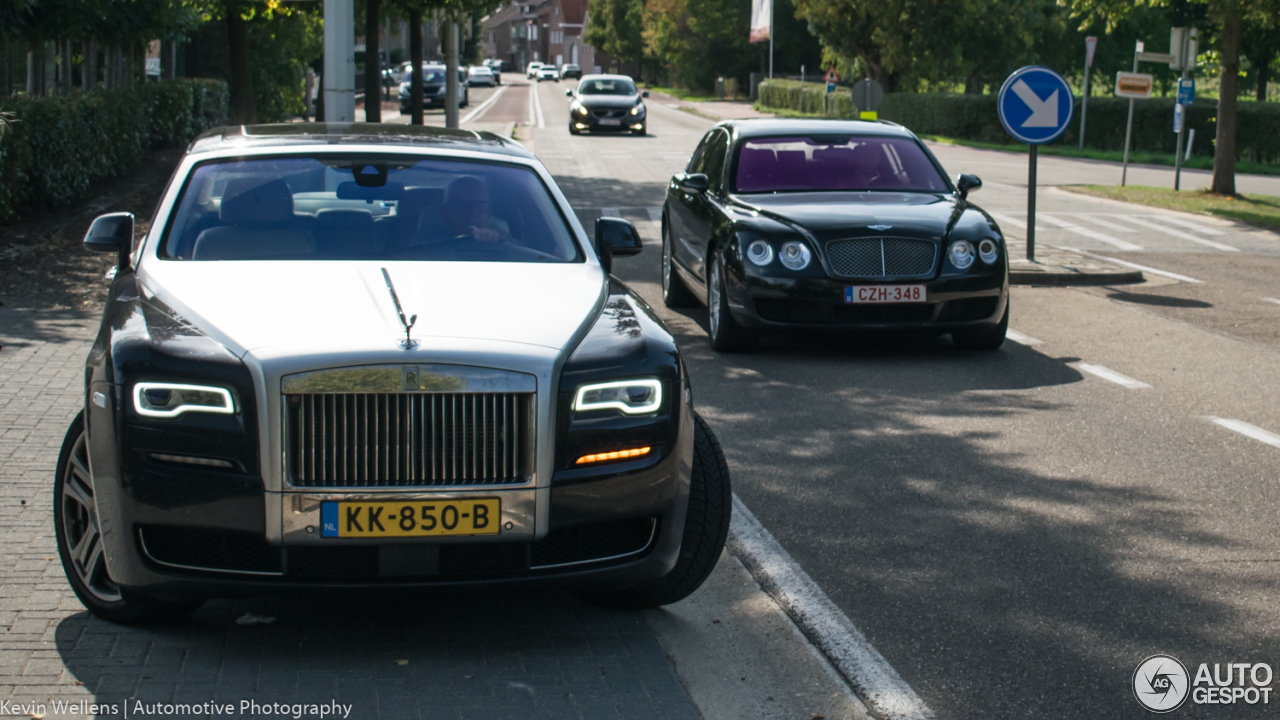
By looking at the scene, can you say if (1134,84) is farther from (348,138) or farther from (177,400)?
(177,400)

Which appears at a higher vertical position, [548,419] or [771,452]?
[548,419]

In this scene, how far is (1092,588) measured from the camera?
479 cm

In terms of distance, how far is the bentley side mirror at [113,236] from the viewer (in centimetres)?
524

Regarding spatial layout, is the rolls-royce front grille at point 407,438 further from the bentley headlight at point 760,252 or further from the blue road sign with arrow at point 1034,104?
the blue road sign with arrow at point 1034,104

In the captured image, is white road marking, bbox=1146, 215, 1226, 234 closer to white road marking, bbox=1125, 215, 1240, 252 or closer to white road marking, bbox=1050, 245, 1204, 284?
white road marking, bbox=1125, 215, 1240, 252

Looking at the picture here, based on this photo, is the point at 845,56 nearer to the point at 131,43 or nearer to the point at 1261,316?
the point at 131,43

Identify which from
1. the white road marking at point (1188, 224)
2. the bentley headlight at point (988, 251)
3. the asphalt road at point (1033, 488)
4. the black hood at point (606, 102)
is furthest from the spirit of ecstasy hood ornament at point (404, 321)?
the black hood at point (606, 102)

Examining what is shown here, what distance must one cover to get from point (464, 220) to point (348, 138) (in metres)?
0.81

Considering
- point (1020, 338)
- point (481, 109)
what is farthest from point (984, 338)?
point (481, 109)

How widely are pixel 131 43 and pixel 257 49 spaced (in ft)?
34.0

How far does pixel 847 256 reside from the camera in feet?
30.0

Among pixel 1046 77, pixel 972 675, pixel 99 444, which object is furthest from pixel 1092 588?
pixel 1046 77

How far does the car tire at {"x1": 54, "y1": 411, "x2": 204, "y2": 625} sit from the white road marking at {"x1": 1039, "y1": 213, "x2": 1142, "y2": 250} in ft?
48.9

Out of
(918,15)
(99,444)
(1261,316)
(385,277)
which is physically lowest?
(1261,316)
